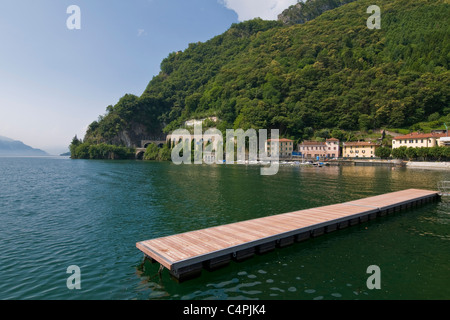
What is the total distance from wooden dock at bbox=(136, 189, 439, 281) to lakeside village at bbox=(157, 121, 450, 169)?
8394 centimetres

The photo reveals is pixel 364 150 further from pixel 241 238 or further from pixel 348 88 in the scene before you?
pixel 241 238

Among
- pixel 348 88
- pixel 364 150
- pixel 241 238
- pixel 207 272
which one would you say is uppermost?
pixel 348 88

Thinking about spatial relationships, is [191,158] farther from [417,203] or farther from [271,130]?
[417,203]

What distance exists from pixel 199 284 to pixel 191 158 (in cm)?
13957

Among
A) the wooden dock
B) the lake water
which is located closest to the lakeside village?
the lake water

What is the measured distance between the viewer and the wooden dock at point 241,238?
12141mm

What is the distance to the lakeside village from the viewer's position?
93.8 metres

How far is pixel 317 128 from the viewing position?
14625cm

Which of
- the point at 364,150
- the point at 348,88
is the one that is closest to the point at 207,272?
the point at 364,150

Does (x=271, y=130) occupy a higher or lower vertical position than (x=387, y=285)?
higher

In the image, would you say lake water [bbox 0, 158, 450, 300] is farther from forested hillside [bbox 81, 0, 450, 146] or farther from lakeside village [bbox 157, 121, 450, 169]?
forested hillside [bbox 81, 0, 450, 146]

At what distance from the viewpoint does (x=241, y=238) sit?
14734 millimetres

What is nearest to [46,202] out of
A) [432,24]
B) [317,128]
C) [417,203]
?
[417,203]

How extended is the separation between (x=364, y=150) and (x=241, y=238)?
122699 mm
